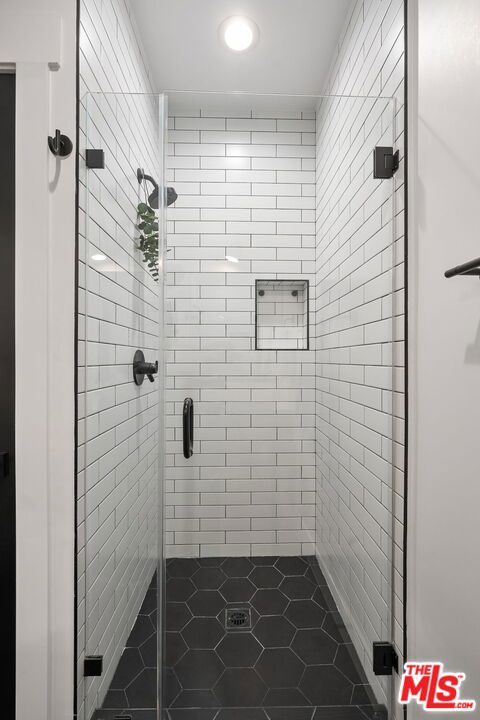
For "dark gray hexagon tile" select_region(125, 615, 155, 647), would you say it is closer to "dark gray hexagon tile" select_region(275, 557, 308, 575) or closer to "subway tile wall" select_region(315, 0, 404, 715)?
"dark gray hexagon tile" select_region(275, 557, 308, 575)

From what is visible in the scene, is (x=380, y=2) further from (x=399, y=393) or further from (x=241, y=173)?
(x=399, y=393)

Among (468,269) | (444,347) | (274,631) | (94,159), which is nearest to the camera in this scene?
(468,269)

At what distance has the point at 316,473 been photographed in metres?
1.31

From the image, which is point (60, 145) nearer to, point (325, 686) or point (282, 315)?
point (282, 315)

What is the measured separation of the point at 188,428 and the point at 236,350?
0.33 m

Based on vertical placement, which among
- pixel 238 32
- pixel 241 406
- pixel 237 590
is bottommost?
pixel 237 590

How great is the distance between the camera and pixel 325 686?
46.4 inches

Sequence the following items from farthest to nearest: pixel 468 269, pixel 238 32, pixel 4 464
A: pixel 238 32
pixel 4 464
pixel 468 269

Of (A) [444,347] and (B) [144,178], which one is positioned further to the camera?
(B) [144,178]

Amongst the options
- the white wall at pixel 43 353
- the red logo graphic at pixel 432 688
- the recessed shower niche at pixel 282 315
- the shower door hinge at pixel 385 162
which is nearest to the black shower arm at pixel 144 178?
the white wall at pixel 43 353

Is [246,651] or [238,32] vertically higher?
[238,32]

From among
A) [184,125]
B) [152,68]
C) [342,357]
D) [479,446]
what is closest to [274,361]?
[342,357]

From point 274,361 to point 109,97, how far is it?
106cm

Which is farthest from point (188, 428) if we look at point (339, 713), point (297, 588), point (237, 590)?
point (339, 713)
